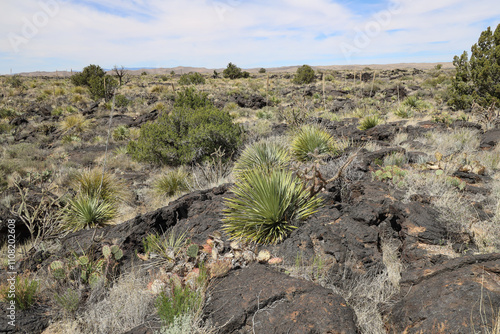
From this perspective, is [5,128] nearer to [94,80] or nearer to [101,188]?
[94,80]

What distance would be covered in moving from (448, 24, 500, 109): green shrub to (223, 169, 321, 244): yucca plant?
12.4m

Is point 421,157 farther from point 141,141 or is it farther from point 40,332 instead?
point 141,141

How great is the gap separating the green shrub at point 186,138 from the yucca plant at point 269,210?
15.9 ft

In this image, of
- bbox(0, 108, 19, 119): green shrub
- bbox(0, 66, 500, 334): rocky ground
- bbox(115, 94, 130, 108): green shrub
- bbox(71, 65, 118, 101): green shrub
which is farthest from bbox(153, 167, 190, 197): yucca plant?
bbox(71, 65, 118, 101): green shrub

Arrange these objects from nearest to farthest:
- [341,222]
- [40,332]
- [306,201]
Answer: [40,332] < [341,222] < [306,201]

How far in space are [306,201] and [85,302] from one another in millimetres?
3196

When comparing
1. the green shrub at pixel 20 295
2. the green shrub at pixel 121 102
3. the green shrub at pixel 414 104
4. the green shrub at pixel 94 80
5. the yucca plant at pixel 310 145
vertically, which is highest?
the green shrub at pixel 94 80

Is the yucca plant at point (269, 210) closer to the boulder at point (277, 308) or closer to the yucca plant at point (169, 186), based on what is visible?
the boulder at point (277, 308)

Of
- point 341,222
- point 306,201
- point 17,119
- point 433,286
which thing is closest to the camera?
point 433,286

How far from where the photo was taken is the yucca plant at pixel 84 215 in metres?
5.82

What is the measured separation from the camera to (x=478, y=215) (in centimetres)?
432

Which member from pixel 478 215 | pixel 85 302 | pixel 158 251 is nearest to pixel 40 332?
pixel 85 302

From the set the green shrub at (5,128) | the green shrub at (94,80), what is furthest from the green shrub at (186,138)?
the green shrub at (94,80)

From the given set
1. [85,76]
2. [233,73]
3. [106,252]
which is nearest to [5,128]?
[85,76]
